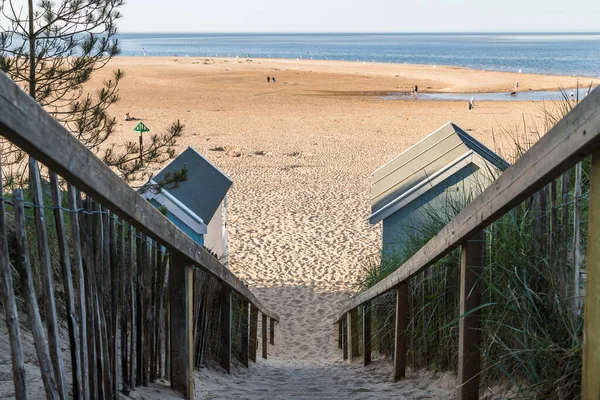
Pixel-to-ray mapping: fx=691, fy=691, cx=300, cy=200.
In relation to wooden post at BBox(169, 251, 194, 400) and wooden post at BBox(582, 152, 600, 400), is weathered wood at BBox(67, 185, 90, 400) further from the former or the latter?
wooden post at BBox(582, 152, 600, 400)

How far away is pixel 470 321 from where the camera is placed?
128 inches

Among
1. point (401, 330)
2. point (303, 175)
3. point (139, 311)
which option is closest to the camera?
point (139, 311)

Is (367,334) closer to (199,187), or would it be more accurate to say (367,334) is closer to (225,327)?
(225,327)

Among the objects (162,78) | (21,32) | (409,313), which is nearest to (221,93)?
(162,78)

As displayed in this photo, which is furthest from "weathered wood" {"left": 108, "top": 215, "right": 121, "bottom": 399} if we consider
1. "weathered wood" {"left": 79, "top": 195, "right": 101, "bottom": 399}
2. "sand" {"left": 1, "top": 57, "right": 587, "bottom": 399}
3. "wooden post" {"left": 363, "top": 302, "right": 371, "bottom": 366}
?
"wooden post" {"left": 363, "top": 302, "right": 371, "bottom": 366}

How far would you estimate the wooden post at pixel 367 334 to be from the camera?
6199 mm

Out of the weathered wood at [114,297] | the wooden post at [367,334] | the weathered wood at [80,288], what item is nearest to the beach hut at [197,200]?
the wooden post at [367,334]

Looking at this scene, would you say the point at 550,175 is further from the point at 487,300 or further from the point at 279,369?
the point at 279,369

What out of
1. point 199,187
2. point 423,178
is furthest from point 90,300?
point 423,178

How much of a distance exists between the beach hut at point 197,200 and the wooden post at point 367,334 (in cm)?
365

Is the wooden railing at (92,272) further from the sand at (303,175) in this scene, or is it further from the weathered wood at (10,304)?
the sand at (303,175)

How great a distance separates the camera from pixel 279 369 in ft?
23.4

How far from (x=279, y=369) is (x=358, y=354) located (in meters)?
0.86

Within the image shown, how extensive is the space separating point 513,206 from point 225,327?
11.0 ft
